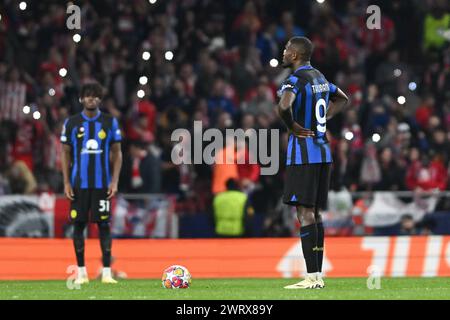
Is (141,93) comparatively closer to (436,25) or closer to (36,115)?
(36,115)

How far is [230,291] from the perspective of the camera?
1106cm

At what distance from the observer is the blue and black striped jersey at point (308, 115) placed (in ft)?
34.0

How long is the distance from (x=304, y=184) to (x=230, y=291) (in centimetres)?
132

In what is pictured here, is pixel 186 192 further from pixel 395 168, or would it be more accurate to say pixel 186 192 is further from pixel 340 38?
pixel 340 38

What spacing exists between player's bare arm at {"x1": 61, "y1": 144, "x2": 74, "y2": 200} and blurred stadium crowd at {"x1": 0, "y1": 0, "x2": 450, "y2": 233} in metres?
4.71

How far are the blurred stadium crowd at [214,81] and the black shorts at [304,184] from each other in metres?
6.93

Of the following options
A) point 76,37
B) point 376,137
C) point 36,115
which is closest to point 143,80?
point 76,37

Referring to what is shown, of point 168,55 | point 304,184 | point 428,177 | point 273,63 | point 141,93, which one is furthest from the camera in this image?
point 168,55

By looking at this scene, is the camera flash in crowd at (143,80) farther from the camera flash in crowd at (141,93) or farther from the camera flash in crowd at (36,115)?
the camera flash in crowd at (36,115)

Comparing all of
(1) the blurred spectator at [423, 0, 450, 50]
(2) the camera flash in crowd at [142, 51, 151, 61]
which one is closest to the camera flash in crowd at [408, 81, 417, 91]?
(1) the blurred spectator at [423, 0, 450, 50]

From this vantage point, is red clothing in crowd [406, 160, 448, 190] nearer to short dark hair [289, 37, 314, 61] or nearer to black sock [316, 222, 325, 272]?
black sock [316, 222, 325, 272]

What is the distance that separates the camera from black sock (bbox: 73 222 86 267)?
12492 mm

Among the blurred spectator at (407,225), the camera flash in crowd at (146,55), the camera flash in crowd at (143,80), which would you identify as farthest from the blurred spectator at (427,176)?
the camera flash in crowd at (146,55)
